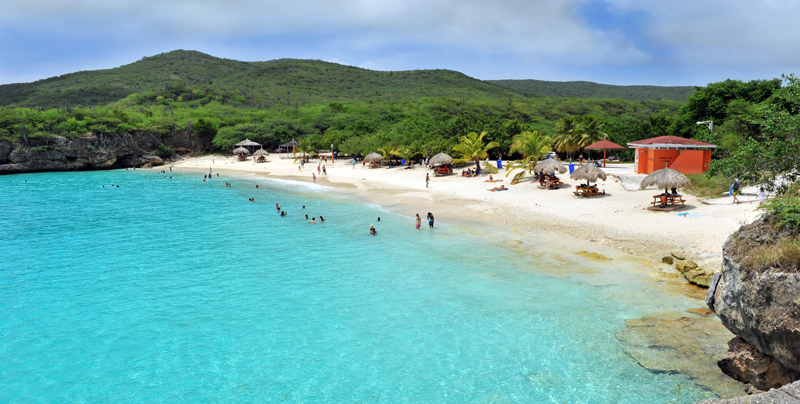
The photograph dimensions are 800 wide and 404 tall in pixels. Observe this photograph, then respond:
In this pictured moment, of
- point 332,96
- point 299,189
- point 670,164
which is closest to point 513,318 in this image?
point 670,164

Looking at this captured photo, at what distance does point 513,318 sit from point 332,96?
117794 mm

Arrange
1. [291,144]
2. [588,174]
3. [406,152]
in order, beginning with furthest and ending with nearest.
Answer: [291,144]
[406,152]
[588,174]

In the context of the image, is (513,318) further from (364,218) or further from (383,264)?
(364,218)

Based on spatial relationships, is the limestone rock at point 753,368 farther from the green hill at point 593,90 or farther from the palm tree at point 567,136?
the green hill at point 593,90

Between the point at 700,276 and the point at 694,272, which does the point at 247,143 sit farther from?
the point at 700,276

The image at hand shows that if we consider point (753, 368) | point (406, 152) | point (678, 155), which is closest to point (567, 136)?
point (678, 155)

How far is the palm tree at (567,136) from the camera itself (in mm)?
39500

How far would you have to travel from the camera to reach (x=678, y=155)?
28.5m

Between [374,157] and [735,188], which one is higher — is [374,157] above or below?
above

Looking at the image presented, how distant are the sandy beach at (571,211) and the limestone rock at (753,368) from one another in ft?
7.72

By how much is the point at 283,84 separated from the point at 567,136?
108 meters

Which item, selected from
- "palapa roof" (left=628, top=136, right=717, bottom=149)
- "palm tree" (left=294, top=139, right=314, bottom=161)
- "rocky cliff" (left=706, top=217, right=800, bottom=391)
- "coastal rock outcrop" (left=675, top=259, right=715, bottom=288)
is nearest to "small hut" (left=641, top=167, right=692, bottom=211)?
"coastal rock outcrop" (left=675, top=259, right=715, bottom=288)

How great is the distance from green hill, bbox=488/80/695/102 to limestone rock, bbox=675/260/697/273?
488 feet

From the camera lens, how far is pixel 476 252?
17.1 meters
